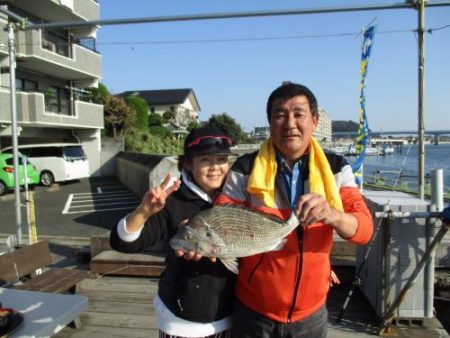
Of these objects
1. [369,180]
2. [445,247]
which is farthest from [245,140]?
[445,247]

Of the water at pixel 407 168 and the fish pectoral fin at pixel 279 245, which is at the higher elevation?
the fish pectoral fin at pixel 279 245

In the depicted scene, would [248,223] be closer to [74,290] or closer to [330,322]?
[330,322]

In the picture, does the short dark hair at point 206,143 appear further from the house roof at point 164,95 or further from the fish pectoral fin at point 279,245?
the house roof at point 164,95

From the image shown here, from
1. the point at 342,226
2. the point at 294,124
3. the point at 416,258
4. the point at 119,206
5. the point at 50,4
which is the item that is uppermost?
the point at 50,4

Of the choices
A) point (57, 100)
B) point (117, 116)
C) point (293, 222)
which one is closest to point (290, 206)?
point (293, 222)

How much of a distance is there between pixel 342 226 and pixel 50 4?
2145 cm

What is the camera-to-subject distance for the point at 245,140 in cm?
6200

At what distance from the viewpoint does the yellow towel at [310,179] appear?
193cm

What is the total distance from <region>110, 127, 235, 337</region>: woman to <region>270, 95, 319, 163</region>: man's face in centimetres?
34

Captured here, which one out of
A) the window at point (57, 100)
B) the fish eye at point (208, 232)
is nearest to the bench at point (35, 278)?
the fish eye at point (208, 232)

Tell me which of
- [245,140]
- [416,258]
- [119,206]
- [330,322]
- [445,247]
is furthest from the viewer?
[245,140]

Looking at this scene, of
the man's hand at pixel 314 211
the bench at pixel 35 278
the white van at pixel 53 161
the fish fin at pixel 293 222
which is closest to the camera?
the man's hand at pixel 314 211

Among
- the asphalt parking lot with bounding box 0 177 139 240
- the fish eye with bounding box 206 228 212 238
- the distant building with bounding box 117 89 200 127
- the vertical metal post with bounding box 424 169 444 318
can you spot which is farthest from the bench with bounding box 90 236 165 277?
the distant building with bounding box 117 89 200 127

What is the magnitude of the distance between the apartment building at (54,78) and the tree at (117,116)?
301 centimetres
